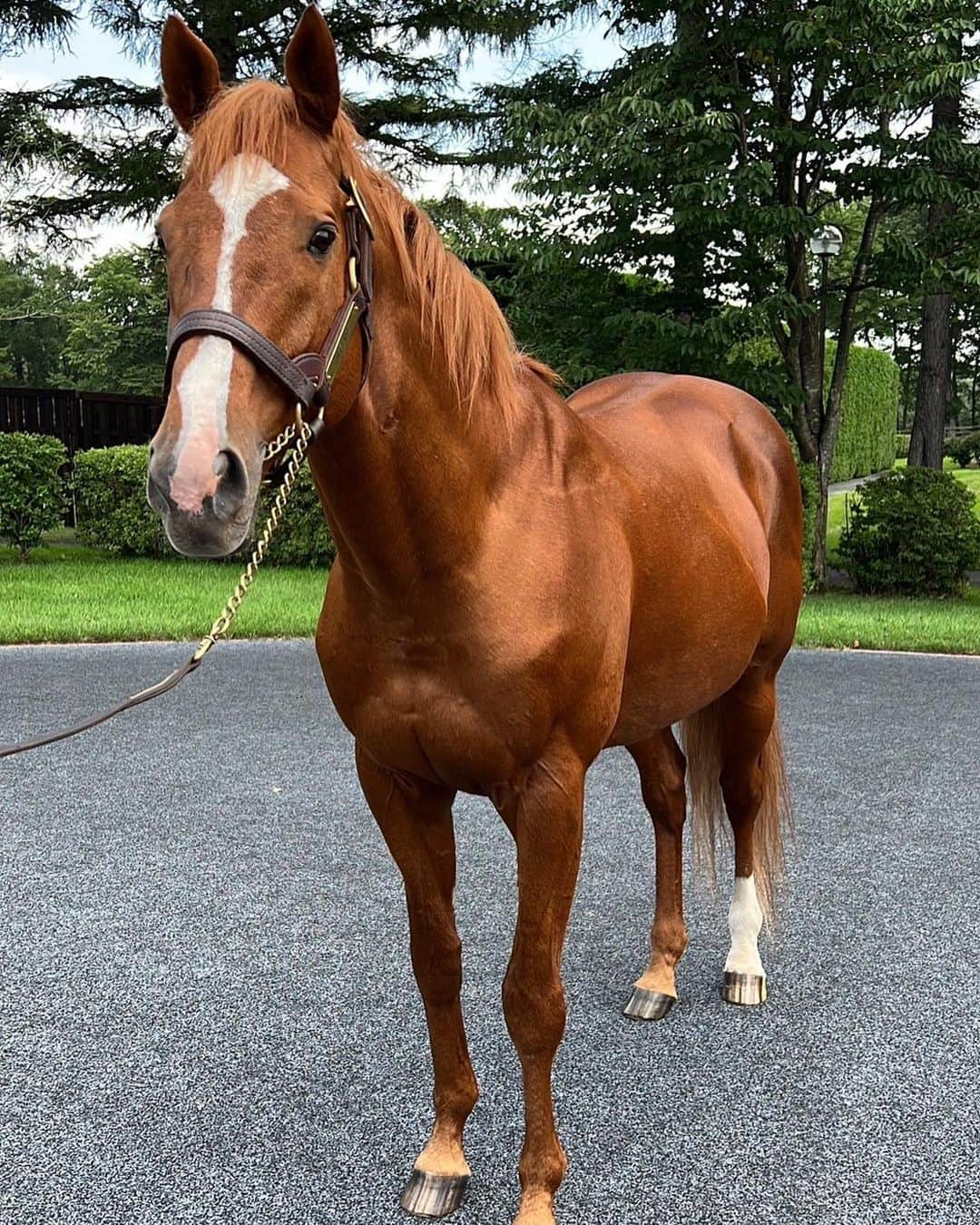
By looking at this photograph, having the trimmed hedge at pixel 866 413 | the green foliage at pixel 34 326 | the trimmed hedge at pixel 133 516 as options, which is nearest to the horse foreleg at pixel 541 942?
the trimmed hedge at pixel 133 516

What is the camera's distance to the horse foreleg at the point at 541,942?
6.64 feet

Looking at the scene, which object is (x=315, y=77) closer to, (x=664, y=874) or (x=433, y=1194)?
(x=433, y=1194)

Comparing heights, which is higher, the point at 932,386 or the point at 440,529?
the point at 932,386

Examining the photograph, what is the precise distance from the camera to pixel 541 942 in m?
2.07

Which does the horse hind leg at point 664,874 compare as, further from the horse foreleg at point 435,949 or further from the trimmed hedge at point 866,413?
the trimmed hedge at point 866,413

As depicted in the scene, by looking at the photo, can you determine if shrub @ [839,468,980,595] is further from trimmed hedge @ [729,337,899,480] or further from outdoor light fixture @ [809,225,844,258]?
trimmed hedge @ [729,337,899,480]

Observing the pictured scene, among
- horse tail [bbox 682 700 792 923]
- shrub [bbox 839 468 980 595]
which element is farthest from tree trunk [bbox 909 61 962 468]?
horse tail [bbox 682 700 792 923]

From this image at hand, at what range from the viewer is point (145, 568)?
477 inches

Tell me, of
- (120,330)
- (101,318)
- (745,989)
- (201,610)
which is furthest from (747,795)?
(101,318)

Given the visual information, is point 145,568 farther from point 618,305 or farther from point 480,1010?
point 480,1010

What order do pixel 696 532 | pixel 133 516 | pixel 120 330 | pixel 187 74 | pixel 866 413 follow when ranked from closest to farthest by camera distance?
pixel 187 74
pixel 696 532
pixel 133 516
pixel 866 413
pixel 120 330

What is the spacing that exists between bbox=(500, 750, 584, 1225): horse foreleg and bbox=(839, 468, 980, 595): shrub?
33.9 feet

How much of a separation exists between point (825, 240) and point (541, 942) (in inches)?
416

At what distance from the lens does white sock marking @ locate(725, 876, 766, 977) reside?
3.21m
